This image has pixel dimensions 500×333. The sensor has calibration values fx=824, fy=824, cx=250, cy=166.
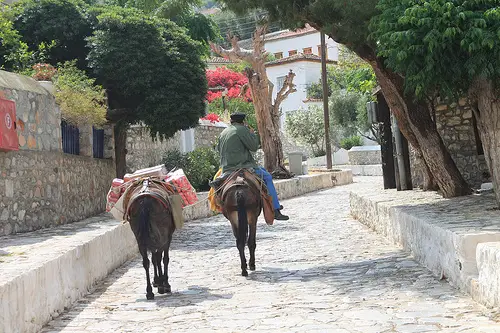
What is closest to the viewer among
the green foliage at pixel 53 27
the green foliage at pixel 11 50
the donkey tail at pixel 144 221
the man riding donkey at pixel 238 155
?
the donkey tail at pixel 144 221

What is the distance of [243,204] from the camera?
1141cm

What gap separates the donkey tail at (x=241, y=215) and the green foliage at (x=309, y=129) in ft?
139

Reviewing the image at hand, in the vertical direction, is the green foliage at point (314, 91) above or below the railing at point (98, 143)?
above

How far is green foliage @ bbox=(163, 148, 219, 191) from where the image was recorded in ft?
86.4

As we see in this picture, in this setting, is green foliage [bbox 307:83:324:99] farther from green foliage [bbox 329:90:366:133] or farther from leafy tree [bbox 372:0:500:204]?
leafy tree [bbox 372:0:500:204]

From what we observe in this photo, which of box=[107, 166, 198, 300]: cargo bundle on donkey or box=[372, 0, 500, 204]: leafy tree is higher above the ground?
box=[372, 0, 500, 204]: leafy tree

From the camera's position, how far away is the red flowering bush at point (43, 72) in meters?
17.3

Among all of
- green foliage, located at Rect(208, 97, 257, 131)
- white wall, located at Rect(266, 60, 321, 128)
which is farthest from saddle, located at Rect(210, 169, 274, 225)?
white wall, located at Rect(266, 60, 321, 128)

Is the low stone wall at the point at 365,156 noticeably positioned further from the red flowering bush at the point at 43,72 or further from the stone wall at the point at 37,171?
the red flowering bush at the point at 43,72

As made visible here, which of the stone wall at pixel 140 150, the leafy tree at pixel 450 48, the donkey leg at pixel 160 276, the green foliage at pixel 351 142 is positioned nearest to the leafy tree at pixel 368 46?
the leafy tree at pixel 450 48

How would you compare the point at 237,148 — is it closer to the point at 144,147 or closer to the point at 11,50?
the point at 11,50

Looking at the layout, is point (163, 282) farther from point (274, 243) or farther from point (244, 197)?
point (274, 243)

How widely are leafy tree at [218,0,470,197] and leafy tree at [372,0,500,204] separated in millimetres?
873

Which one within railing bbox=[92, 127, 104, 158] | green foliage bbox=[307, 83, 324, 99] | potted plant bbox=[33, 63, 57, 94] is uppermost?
green foliage bbox=[307, 83, 324, 99]
